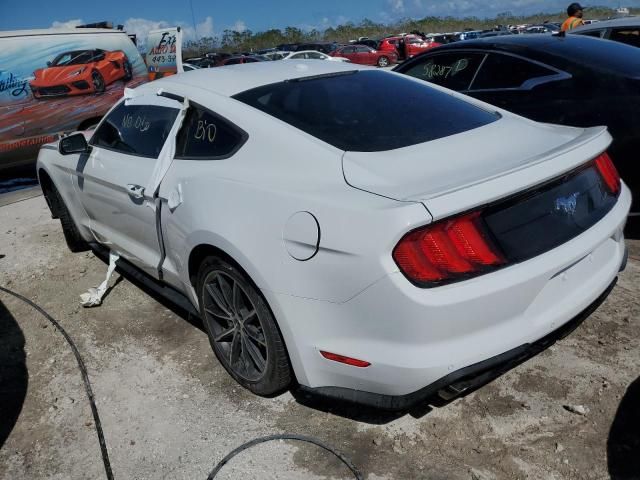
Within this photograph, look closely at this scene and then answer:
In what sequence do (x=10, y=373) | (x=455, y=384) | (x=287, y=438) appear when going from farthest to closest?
(x=10, y=373), (x=287, y=438), (x=455, y=384)

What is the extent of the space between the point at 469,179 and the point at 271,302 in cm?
93

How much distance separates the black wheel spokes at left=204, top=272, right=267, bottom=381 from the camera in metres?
2.62

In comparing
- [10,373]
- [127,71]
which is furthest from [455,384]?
[127,71]

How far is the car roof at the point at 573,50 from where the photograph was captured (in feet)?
13.3

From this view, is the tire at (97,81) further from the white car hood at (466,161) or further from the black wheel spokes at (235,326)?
the white car hood at (466,161)

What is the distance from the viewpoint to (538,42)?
4590 millimetres

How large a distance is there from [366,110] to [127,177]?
1471 mm

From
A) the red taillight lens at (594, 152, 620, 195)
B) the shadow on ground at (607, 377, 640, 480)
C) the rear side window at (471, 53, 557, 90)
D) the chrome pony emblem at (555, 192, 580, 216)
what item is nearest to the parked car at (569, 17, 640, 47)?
the rear side window at (471, 53, 557, 90)

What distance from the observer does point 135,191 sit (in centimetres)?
311

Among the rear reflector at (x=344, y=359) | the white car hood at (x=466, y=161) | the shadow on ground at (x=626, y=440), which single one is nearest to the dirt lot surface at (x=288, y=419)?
the shadow on ground at (x=626, y=440)

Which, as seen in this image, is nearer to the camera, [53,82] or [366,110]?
[366,110]

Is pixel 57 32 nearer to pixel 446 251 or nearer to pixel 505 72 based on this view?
pixel 505 72

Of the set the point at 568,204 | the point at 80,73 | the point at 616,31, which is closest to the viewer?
the point at 568,204

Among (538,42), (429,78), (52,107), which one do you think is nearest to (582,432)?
(538,42)
